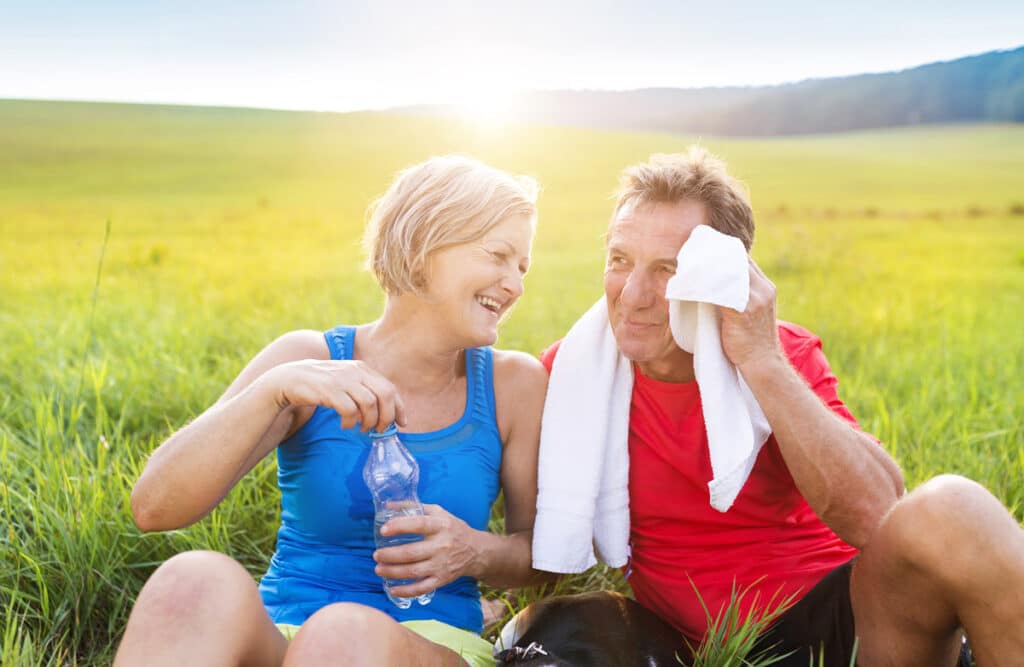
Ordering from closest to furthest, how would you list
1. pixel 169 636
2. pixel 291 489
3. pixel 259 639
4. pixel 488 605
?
pixel 169 636, pixel 259 639, pixel 291 489, pixel 488 605

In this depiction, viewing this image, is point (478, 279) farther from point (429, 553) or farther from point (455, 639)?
point (455, 639)

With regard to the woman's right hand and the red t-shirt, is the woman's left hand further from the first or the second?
the red t-shirt

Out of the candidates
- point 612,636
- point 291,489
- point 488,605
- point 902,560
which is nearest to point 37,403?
point 291,489

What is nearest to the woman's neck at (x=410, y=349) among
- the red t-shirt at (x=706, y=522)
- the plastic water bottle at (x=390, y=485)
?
the plastic water bottle at (x=390, y=485)

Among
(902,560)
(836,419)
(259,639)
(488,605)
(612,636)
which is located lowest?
(488,605)

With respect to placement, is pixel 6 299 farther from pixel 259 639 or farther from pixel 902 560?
pixel 902 560

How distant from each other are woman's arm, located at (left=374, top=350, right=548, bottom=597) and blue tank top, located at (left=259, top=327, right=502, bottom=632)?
113mm

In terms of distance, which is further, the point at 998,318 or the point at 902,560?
the point at 998,318

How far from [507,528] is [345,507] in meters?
0.57

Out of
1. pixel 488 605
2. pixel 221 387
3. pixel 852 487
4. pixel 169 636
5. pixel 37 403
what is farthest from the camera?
pixel 221 387

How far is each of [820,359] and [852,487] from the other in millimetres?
451

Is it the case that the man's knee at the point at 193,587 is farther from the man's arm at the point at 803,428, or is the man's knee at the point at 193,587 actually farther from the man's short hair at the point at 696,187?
the man's short hair at the point at 696,187

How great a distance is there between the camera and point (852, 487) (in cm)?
232

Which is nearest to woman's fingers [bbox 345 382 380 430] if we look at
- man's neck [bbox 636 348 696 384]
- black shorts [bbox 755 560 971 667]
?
man's neck [bbox 636 348 696 384]
